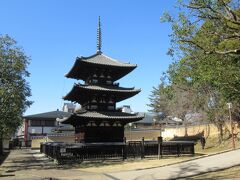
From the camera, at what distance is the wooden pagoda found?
3306 cm

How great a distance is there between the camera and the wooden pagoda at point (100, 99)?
33062 millimetres

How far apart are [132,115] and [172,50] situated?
1401cm

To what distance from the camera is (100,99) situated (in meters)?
34.6

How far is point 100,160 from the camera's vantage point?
29625 mm

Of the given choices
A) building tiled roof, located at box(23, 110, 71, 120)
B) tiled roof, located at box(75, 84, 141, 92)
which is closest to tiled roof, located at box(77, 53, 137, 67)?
tiled roof, located at box(75, 84, 141, 92)

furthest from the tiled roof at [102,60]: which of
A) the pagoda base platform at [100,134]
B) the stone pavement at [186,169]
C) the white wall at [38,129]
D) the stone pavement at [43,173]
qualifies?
the white wall at [38,129]

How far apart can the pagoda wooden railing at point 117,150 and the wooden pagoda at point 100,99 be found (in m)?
2.74

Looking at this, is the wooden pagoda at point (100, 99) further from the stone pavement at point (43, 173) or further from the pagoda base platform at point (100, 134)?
the stone pavement at point (43, 173)

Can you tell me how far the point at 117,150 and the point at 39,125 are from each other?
57311mm

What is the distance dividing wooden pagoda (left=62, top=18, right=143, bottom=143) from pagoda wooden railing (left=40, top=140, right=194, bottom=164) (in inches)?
108

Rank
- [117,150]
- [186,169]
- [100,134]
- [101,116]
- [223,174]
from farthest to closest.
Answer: [100,134] → [101,116] → [117,150] → [186,169] → [223,174]

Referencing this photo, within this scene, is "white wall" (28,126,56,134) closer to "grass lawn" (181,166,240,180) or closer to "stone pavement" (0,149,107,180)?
"stone pavement" (0,149,107,180)

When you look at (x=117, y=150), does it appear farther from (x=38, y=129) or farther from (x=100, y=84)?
(x=38, y=129)

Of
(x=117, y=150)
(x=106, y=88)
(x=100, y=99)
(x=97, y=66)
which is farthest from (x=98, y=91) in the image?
(x=117, y=150)
